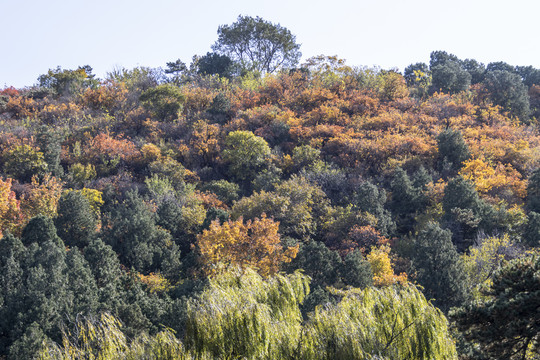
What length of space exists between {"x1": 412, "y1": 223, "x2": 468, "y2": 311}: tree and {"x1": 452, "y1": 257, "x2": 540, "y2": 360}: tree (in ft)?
57.6

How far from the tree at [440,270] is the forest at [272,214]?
0.33 feet

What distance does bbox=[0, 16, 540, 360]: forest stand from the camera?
43.4ft

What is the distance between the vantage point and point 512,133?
5444 centimetres

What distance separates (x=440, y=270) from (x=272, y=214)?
42.6ft

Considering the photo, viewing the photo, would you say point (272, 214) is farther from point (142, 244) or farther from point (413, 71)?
point (413, 71)

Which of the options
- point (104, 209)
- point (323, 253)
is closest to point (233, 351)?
point (323, 253)

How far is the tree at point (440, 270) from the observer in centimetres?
3133

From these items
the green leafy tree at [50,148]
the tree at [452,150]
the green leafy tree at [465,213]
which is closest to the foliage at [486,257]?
the green leafy tree at [465,213]

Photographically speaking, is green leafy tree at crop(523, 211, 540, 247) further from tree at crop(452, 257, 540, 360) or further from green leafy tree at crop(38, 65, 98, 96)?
green leafy tree at crop(38, 65, 98, 96)

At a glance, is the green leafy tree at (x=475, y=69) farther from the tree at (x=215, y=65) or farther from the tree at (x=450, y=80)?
the tree at (x=215, y=65)

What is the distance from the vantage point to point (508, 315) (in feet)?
42.3

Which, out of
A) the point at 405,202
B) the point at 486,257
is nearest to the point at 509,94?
the point at 405,202

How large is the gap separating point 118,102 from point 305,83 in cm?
2163

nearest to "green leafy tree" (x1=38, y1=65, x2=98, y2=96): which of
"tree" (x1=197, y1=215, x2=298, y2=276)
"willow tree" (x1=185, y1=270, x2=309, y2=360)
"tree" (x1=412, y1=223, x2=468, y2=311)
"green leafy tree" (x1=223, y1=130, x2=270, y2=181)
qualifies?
"green leafy tree" (x1=223, y1=130, x2=270, y2=181)
